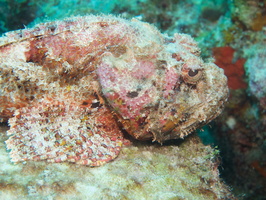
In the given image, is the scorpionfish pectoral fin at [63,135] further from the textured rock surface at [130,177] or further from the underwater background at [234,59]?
the underwater background at [234,59]

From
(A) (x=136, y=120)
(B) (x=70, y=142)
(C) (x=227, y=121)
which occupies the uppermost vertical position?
(A) (x=136, y=120)

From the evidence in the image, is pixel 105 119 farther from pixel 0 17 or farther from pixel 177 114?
pixel 0 17

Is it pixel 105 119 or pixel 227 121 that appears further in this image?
pixel 227 121

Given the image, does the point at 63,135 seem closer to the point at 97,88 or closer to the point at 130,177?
the point at 97,88

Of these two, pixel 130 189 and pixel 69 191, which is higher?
pixel 69 191

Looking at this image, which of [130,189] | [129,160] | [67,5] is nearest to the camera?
[130,189]

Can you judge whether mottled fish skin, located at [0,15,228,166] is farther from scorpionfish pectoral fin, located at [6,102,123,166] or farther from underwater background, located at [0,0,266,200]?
underwater background, located at [0,0,266,200]

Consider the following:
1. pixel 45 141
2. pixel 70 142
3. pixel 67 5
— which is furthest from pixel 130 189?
pixel 67 5
